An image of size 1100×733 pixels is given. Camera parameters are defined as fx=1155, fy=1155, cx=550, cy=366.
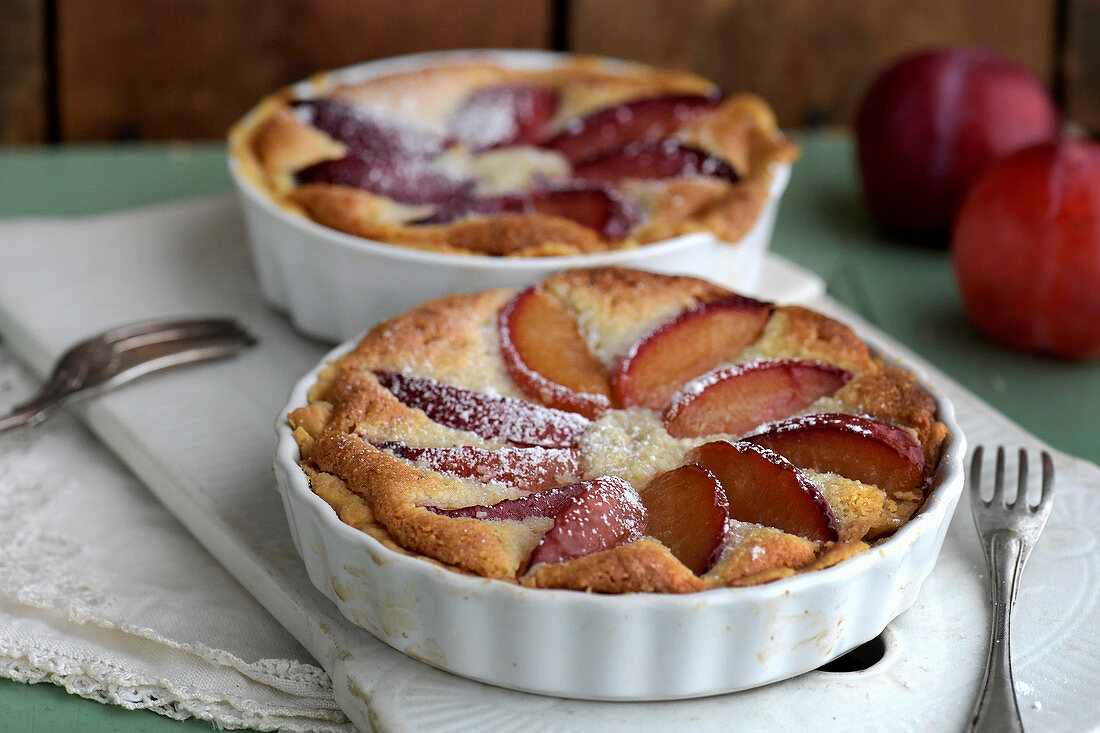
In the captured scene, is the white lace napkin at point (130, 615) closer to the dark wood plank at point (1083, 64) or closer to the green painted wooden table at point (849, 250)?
the green painted wooden table at point (849, 250)

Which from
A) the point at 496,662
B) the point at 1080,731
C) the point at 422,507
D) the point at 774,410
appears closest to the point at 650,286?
the point at 774,410

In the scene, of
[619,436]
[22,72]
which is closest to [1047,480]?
[619,436]

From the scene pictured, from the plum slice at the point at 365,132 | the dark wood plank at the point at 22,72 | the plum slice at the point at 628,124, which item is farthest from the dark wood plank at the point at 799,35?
the dark wood plank at the point at 22,72

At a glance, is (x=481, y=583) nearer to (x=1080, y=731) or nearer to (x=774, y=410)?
(x=774, y=410)

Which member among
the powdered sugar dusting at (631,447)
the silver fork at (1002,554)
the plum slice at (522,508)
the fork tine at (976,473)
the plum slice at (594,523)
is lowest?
the fork tine at (976,473)

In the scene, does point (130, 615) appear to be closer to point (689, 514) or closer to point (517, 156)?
point (689, 514)

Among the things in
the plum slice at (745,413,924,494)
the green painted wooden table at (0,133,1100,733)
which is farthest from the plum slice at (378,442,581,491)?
the green painted wooden table at (0,133,1100,733)
